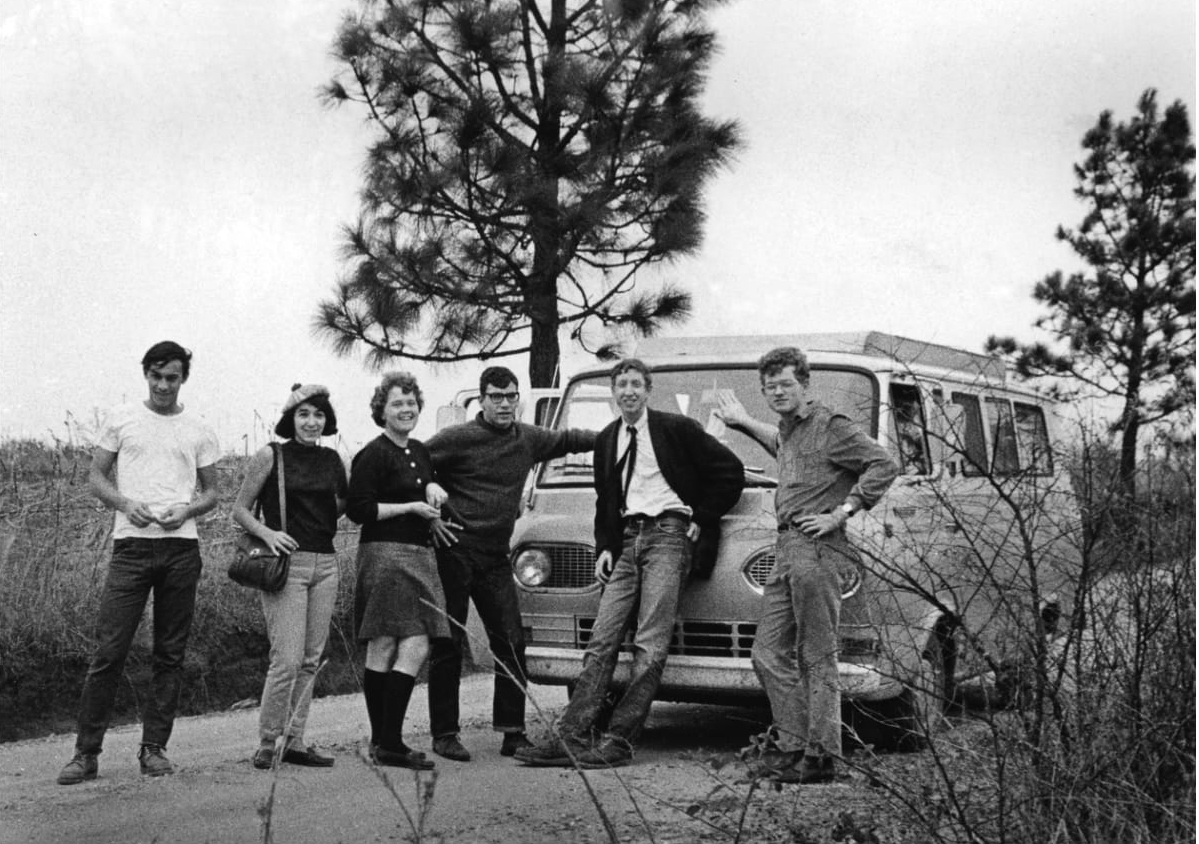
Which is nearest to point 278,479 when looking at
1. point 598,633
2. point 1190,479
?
point 598,633

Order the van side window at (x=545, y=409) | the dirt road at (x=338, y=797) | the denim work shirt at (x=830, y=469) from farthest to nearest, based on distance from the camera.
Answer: the van side window at (x=545, y=409) → the denim work shirt at (x=830, y=469) → the dirt road at (x=338, y=797)

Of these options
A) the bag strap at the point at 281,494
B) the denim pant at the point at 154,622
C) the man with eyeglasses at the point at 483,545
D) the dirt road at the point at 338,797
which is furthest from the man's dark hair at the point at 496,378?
the dirt road at the point at 338,797

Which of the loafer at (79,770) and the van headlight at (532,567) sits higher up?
the van headlight at (532,567)

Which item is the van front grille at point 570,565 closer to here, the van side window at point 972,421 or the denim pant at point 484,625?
the denim pant at point 484,625

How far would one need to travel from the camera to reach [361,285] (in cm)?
1769

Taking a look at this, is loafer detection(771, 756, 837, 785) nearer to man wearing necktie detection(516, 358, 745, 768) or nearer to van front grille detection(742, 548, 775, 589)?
man wearing necktie detection(516, 358, 745, 768)

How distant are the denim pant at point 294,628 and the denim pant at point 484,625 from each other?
551mm

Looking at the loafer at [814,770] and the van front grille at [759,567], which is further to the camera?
the van front grille at [759,567]

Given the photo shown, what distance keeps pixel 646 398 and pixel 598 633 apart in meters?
1.15

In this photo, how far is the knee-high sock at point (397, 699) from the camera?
687cm

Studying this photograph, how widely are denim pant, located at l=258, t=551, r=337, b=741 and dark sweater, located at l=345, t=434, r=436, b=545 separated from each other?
0.28 meters

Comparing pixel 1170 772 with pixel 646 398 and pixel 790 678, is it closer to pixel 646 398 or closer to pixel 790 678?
pixel 790 678

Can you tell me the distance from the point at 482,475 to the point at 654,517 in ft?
2.77

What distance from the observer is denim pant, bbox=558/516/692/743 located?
7023 millimetres
